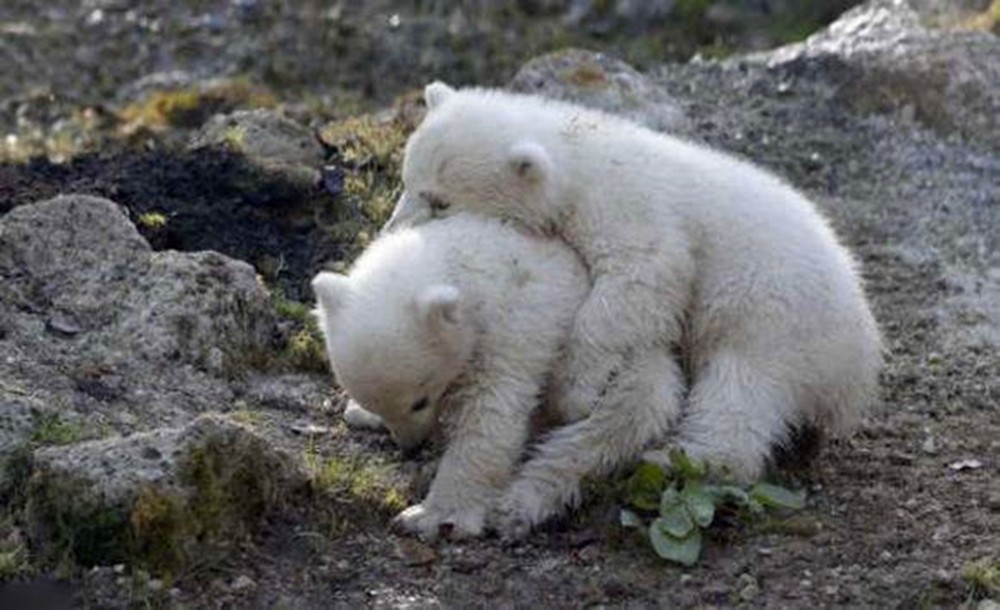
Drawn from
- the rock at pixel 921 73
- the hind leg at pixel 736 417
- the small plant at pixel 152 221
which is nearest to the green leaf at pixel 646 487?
the hind leg at pixel 736 417

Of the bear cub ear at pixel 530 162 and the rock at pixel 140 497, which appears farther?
the bear cub ear at pixel 530 162

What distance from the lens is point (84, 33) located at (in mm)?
22719

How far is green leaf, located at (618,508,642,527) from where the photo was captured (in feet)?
27.7

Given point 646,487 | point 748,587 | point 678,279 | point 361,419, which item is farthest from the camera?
point 361,419

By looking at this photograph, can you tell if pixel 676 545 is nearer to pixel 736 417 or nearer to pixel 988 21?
pixel 736 417

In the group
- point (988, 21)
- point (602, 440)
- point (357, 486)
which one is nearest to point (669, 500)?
point (602, 440)

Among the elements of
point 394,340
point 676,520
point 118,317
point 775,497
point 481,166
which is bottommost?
point 775,497

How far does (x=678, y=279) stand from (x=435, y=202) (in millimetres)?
1281

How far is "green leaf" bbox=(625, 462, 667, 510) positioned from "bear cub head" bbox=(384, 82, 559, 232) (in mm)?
1304

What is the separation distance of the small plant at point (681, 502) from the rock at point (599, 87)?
18.9ft

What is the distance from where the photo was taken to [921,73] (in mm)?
14680

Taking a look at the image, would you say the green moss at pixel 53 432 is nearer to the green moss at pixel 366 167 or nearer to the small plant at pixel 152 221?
the small plant at pixel 152 221

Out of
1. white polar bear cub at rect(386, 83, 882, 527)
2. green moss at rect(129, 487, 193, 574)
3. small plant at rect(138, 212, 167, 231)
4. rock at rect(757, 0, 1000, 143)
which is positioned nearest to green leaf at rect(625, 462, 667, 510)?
white polar bear cub at rect(386, 83, 882, 527)

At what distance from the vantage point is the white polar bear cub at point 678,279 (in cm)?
877
